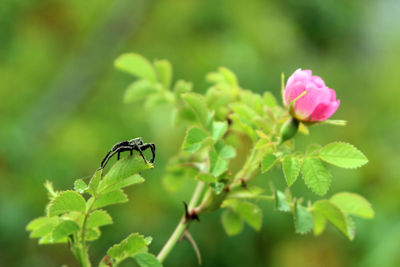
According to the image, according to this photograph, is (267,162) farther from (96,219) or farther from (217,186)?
(96,219)

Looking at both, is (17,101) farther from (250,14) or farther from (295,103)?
(295,103)

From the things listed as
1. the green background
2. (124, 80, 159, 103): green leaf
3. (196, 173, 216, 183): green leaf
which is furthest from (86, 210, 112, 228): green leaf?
the green background

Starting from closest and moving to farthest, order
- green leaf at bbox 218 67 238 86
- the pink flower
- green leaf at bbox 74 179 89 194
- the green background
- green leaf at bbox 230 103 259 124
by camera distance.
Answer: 1. green leaf at bbox 74 179 89 194
2. the pink flower
3. green leaf at bbox 230 103 259 124
4. green leaf at bbox 218 67 238 86
5. the green background

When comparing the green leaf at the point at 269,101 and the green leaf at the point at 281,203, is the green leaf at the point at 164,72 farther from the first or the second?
the green leaf at the point at 281,203

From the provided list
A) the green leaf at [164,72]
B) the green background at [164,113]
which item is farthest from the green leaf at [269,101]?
the green background at [164,113]

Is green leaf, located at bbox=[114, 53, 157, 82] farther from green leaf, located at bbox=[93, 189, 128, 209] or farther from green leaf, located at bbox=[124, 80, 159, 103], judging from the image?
green leaf, located at bbox=[93, 189, 128, 209]
